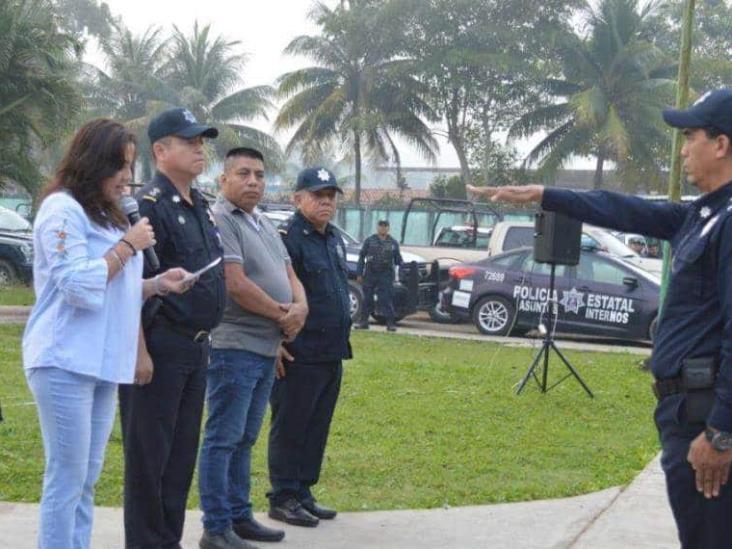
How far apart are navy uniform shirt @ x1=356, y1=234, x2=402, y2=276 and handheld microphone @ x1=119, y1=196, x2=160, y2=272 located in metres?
14.1

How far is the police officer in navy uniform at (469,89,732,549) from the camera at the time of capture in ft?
11.9

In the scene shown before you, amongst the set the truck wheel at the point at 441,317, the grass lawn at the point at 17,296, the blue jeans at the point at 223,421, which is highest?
the blue jeans at the point at 223,421

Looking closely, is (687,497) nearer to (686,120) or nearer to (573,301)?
(686,120)

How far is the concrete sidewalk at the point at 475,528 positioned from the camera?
6.04 meters

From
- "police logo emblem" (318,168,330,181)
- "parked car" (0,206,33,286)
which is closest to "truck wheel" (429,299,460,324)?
"parked car" (0,206,33,286)

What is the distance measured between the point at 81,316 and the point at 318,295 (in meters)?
2.24

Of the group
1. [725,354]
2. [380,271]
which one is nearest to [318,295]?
[725,354]

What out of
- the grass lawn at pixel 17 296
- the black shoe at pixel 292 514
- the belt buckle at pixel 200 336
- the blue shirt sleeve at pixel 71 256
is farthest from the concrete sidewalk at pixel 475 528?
the grass lawn at pixel 17 296

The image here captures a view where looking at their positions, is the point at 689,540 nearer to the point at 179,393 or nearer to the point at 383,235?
the point at 179,393

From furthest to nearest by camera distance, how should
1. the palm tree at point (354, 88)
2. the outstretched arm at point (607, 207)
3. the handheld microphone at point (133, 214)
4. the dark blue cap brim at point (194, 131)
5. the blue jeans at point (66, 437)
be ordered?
the palm tree at point (354, 88) → the dark blue cap brim at point (194, 131) → the handheld microphone at point (133, 214) → the blue jeans at point (66, 437) → the outstretched arm at point (607, 207)

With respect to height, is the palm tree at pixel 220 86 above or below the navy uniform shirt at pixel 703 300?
above

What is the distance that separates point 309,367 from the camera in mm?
6355

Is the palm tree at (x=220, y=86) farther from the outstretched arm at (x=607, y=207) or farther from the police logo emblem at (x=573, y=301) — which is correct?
the outstretched arm at (x=607, y=207)

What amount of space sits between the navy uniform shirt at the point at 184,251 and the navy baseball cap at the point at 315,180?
4.05 ft
